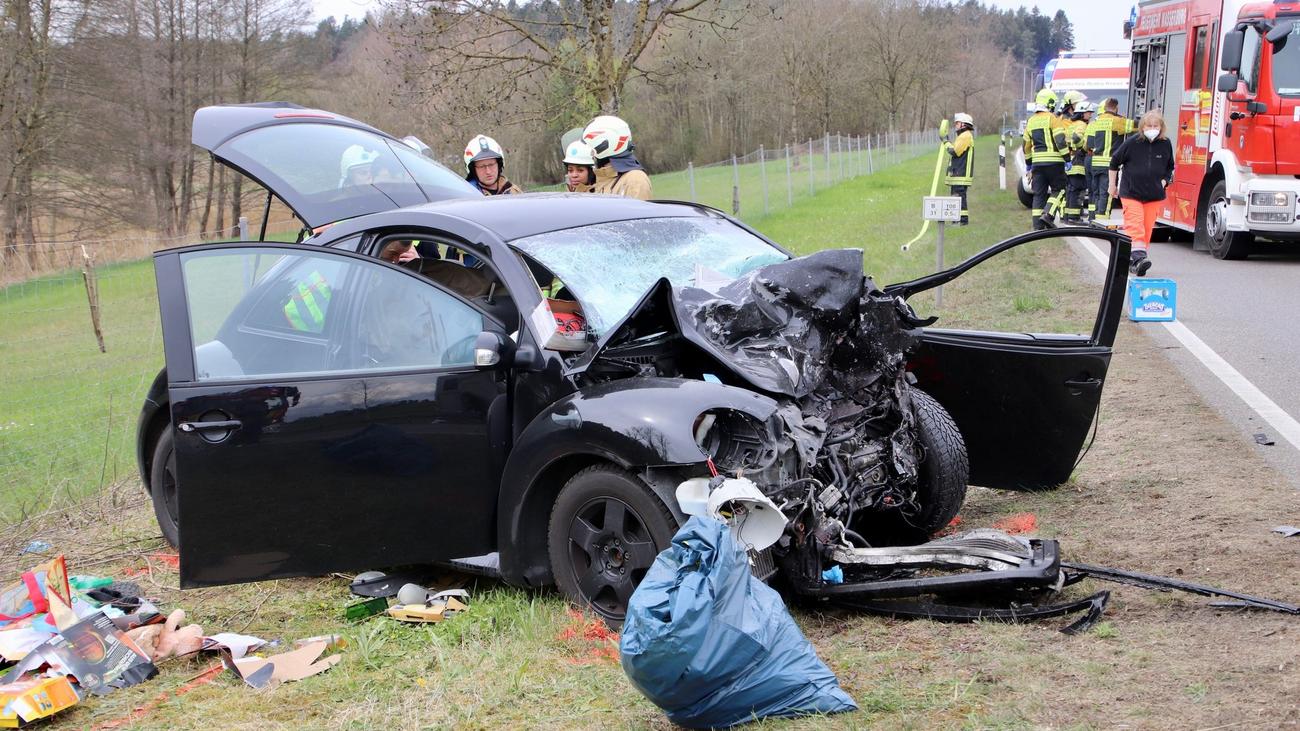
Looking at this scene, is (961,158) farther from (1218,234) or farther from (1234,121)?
(1234,121)

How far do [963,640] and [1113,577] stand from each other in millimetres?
775

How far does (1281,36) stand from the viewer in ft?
45.5

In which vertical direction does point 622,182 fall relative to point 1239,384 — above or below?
above

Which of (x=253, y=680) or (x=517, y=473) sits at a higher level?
(x=517, y=473)

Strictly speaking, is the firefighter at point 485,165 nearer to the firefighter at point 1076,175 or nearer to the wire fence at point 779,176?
the firefighter at point 1076,175

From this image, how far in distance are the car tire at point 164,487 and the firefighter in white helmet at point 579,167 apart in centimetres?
341

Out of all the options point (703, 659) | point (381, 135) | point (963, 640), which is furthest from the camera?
point (381, 135)

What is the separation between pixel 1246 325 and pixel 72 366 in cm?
1442

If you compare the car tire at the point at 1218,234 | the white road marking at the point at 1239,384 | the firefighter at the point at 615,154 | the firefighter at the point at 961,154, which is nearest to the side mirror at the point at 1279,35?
the car tire at the point at 1218,234

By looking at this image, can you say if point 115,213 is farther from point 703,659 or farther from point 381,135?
point 703,659

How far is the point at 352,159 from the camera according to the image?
7039 millimetres

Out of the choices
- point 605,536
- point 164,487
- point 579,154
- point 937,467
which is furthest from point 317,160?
point 937,467

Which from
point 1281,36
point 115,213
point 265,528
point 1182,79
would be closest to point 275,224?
point 115,213

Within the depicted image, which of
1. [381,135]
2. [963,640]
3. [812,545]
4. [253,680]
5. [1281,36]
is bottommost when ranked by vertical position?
[253,680]
